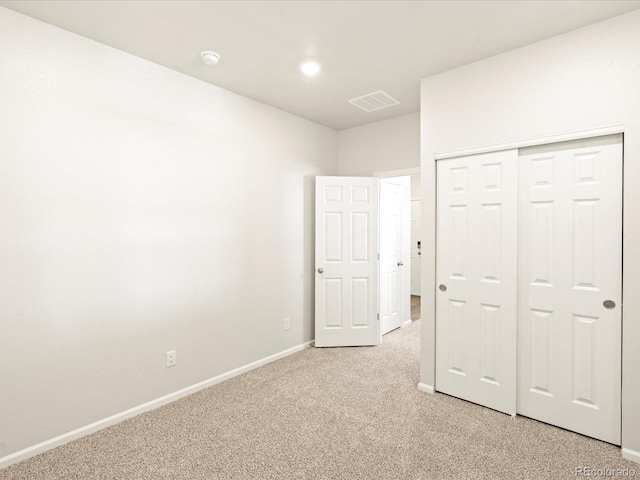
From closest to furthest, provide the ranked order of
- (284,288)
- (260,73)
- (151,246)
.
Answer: (151,246)
(260,73)
(284,288)

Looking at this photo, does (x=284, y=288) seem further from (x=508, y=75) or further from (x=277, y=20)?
(x=508, y=75)

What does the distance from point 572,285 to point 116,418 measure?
3359 mm

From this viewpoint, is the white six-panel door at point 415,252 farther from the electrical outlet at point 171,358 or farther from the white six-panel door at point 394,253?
the electrical outlet at point 171,358

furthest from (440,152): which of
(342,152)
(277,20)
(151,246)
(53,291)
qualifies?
(53,291)

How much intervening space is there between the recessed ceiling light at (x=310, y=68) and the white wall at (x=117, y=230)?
86 cm

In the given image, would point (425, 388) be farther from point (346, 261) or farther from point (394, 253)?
point (394, 253)

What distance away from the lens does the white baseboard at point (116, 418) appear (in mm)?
2061

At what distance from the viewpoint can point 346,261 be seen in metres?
4.09

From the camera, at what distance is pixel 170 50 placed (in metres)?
2.50

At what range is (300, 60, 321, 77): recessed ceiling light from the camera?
269cm

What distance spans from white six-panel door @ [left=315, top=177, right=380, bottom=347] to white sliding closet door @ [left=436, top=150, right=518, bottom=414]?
1.30 metres

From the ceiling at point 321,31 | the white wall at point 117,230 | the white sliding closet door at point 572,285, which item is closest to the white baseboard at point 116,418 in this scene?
the white wall at point 117,230

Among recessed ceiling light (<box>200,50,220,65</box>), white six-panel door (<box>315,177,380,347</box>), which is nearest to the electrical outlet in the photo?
white six-panel door (<box>315,177,380,347</box>)

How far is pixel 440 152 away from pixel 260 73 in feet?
5.46
